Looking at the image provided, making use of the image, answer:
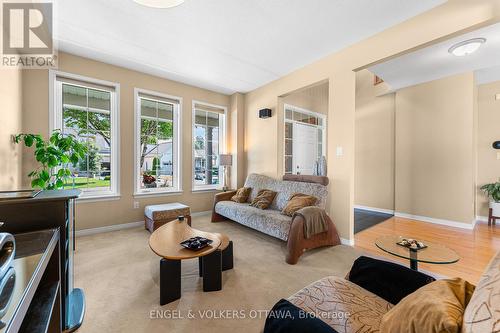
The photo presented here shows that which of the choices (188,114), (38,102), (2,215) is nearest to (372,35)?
(188,114)

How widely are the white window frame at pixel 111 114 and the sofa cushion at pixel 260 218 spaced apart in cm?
→ 184

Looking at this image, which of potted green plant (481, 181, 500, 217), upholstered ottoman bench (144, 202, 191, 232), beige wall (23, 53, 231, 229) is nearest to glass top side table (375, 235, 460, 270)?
upholstered ottoman bench (144, 202, 191, 232)

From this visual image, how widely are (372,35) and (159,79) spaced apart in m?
3.55

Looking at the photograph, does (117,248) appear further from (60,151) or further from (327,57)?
(327,57)

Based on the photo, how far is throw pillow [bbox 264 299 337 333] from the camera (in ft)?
2.85

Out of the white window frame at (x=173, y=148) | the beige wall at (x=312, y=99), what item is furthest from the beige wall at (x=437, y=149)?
the white window frame at (x=173, y=148)

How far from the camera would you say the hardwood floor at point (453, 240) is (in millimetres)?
2367

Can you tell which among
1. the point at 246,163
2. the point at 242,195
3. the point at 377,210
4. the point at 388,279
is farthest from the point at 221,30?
the point at 377,210

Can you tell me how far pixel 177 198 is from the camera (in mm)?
4309

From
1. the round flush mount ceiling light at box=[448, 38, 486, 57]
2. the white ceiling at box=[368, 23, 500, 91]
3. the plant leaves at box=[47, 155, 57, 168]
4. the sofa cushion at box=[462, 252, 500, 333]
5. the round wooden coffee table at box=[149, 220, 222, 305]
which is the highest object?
the white ceiling at box=[368, 23, 500, 91]

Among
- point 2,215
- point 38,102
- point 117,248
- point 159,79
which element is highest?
point 159,79

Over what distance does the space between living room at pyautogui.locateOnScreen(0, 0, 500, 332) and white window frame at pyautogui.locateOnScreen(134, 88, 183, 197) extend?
0.04 meters

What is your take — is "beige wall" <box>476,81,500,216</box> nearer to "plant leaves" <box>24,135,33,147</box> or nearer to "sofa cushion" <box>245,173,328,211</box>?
"sofa cushion" <box>245,173,328,211</box>

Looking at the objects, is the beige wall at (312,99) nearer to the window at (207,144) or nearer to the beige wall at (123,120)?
the window at (207,144)
